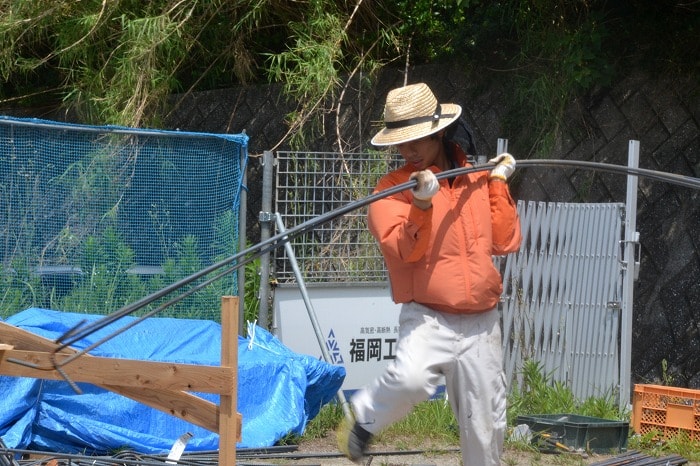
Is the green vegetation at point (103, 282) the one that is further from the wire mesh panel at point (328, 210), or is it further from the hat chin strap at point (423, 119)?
the hat chin strap at point (423, 119)

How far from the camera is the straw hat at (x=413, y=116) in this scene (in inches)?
156

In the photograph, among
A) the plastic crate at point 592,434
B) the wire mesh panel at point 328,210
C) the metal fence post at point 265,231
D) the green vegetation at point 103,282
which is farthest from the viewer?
the wire mesh panel at point 328,210

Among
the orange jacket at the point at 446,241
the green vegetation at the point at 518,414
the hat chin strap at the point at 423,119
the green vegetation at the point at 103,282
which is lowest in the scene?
the green vegetation at the point at 518,414

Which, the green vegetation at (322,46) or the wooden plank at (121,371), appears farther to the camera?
the green vegetation at (322,46)

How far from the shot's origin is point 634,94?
7.22 meters

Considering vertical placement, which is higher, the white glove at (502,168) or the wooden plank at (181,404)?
the white glove at (502,168)

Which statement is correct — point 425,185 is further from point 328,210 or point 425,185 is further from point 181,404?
point 328,210

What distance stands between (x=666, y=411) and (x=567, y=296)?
3.39ft

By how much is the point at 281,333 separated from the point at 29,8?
3539mm

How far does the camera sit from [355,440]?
3973 mm

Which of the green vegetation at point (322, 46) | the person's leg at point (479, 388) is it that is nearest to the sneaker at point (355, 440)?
the person's leg at point (479, 388)

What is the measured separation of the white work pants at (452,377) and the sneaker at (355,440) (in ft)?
0.12

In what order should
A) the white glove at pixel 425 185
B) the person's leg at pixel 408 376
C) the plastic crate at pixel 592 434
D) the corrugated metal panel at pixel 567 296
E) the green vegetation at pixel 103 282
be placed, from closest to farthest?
the white glove at pixel 425 185 → the person's leg at pixel 408 376 → the plastic crate at pixel 592 434 → the green vegetation at pixel 103 282 → the corrugated metal panel at pixel 567 296

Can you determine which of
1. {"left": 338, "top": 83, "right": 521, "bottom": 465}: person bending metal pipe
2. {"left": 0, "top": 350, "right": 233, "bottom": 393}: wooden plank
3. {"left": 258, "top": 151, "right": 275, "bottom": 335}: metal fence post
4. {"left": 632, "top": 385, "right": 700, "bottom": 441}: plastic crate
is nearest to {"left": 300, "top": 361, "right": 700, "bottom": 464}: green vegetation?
{"left": 632, "top": 385, "right": 700, "bottom": 441}: plastic crate
